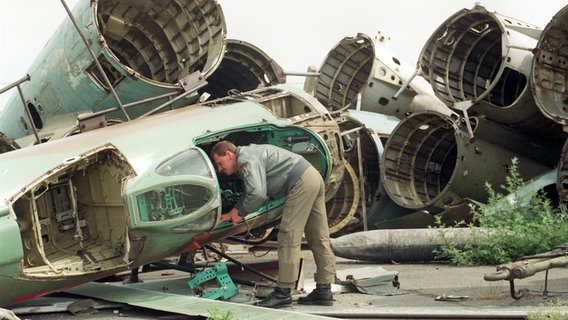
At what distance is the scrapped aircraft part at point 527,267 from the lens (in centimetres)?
729

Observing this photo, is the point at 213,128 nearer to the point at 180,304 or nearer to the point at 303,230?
the point at 303,230

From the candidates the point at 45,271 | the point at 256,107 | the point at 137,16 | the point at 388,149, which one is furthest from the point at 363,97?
the point at 45,271

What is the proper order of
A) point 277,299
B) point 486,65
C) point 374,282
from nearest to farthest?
point 277,299 < point 374,282 < point 486,65

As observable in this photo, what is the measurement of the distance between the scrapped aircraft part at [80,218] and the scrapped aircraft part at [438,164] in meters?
6.74

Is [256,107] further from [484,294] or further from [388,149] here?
[388,149]

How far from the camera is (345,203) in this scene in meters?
14.6

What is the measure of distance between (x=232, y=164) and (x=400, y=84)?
30.8ft

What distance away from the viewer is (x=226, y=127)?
8930 mm

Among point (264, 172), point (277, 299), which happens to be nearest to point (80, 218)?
→ point (264, 172)

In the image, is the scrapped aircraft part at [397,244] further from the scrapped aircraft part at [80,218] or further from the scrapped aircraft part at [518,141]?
the scrapped aircraft part at [80,218]

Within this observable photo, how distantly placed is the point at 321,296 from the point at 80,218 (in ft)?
8.19

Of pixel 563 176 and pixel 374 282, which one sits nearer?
pixel 374 282

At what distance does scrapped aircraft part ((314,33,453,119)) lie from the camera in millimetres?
16984

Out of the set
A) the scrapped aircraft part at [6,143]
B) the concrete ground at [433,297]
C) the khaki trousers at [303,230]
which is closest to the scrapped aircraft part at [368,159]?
the concrete ground at [433,297]
